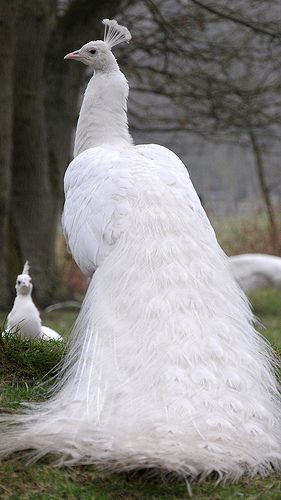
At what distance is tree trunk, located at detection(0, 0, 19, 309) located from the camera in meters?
10.3

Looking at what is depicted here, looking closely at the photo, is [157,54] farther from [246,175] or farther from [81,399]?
[246,175]

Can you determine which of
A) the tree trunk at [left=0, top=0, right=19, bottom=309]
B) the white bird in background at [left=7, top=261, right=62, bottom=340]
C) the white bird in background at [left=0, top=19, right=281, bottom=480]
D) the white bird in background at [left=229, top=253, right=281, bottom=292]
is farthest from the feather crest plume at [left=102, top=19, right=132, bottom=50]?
the white bird in background at [left=229, top=253, right=281, bottom=292]

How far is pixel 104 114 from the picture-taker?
6.81m

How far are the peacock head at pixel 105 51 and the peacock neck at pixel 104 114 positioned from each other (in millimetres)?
61

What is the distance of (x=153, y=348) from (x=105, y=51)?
320 centimetres

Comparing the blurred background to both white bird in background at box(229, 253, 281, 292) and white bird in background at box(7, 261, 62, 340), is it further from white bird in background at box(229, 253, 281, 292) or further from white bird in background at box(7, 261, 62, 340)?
white bird in background at box(7, 261, 62, 340)

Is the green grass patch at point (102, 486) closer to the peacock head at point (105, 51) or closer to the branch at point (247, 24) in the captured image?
the peacock head at point (105, 51)

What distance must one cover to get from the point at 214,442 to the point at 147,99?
48.7ft

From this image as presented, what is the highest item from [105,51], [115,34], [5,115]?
[115,34]

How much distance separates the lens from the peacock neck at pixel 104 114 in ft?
22.2

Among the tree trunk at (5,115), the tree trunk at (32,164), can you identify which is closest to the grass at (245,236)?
the tree trunk at (32,164)

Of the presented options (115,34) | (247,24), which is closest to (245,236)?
(247,24)

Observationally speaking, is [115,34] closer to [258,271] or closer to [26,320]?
[26,320]

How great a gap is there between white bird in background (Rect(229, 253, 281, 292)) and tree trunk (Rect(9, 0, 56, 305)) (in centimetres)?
363
